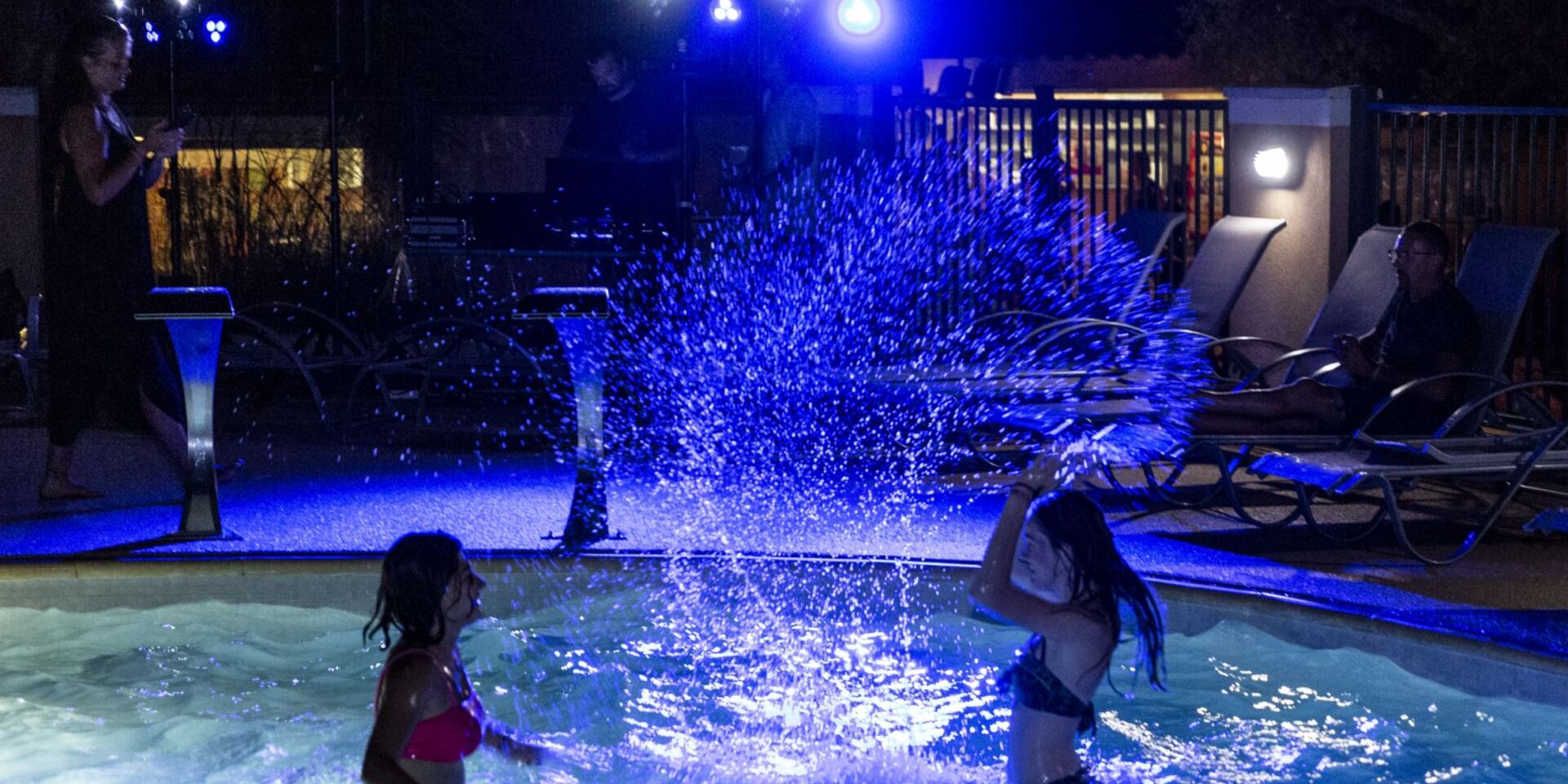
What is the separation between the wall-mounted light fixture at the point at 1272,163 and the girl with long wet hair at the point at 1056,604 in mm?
8010

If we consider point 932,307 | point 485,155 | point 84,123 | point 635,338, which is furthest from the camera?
point 485,155

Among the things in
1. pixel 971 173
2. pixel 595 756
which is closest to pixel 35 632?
pixel 595 756

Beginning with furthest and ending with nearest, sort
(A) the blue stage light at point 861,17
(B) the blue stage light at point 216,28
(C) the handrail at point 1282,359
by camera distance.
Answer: (B) the blue stage light at point 216,28
(A) the blue stage light at point 861,17
(C) the handrail at point 1282,359

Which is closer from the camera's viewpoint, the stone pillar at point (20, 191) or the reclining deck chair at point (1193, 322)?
the reclining deck chair at point (1193, 322)

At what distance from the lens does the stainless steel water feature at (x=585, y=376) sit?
683 centimetres

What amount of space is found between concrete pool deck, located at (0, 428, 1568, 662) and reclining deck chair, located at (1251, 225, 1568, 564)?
0.49 feet

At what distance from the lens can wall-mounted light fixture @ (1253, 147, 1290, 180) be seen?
11.5 m

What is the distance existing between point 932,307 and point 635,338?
219 cm

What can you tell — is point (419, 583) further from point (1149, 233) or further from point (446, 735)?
point (1149, 233)

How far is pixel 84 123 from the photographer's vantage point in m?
7.40

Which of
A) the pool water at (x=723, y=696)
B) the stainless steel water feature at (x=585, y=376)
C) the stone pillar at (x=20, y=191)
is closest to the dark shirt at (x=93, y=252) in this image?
the pool water at (x=723, y=696)

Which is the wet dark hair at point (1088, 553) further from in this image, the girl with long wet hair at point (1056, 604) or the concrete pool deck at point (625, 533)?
the concrete pool deck at point (625, 533)

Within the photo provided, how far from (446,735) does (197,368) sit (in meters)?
3.86

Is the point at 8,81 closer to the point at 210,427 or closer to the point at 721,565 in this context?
the point at 210,427
